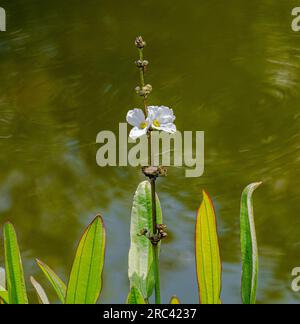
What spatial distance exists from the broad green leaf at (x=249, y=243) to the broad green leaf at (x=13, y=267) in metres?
0.31

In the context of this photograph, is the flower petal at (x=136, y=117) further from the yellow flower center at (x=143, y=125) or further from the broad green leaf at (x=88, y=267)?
the broad green leaf at (x=88, y=267)

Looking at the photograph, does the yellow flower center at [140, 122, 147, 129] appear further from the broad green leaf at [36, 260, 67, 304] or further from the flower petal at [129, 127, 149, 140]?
the broad green leaf at [36, 260, 67, 304]

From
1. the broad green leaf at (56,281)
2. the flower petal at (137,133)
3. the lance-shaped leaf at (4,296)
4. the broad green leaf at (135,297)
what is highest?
the flower petal at (137,133)

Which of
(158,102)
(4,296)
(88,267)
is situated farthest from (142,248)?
(158,102)

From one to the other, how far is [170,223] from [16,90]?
0.71 meters

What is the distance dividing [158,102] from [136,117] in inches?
36.3

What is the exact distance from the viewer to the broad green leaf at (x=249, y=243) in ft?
3.12

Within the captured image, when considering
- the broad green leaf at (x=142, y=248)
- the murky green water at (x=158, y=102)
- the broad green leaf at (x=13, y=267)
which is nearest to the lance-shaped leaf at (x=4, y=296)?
the broad green leaf at (x=13, y=267)

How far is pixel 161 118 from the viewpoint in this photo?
2.75 feet

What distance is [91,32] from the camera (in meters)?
2.16

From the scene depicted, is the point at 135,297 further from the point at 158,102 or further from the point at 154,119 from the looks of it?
the point at 158,102

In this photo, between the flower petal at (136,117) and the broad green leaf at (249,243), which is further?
the broad green leaf at (249,243)

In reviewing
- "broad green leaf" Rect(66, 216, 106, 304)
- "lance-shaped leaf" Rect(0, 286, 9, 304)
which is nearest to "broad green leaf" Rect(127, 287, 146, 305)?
"broad green leaf" Rect(66, 216, 106, 304)

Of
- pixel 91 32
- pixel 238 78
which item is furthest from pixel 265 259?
pixel 91 32
